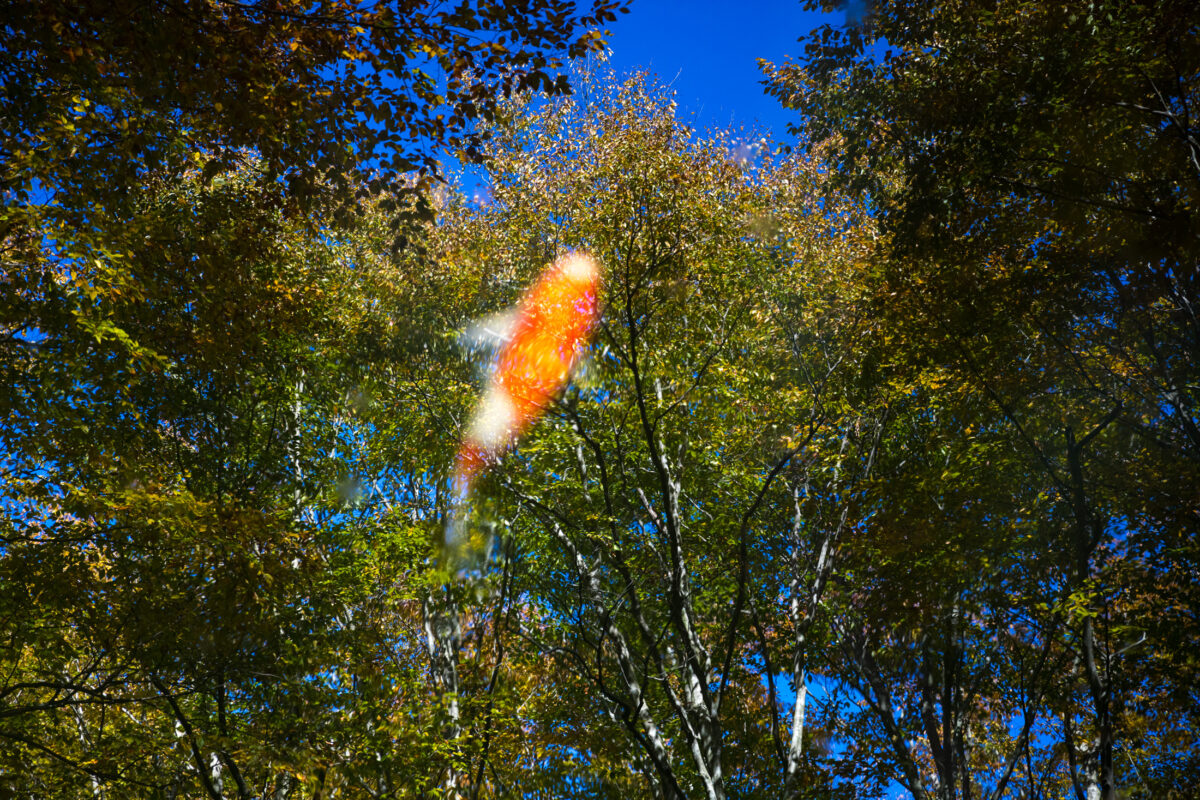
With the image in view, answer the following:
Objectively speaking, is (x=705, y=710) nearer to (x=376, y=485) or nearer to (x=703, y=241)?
(x=703, y=241)

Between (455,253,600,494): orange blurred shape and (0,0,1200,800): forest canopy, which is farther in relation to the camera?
(455,253,600,494): orange blurred shape

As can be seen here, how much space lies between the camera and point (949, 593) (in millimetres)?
9852

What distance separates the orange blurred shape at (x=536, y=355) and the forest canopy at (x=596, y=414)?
0.27m

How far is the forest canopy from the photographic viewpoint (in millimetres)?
6234

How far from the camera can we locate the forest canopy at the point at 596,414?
6234mm

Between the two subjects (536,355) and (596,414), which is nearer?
(536,355)

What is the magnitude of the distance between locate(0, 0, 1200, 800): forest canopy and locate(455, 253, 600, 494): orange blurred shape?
0.27 m

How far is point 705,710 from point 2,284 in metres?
7.79

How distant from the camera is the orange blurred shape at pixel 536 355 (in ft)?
29.0

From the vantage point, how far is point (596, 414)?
1122 centimetres

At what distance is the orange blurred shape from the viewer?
8.83 metres

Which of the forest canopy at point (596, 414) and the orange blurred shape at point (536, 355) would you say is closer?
the forest canopy at point (596, 414)

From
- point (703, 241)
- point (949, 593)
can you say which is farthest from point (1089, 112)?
point (949, 593)

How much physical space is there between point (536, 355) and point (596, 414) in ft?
6.37
